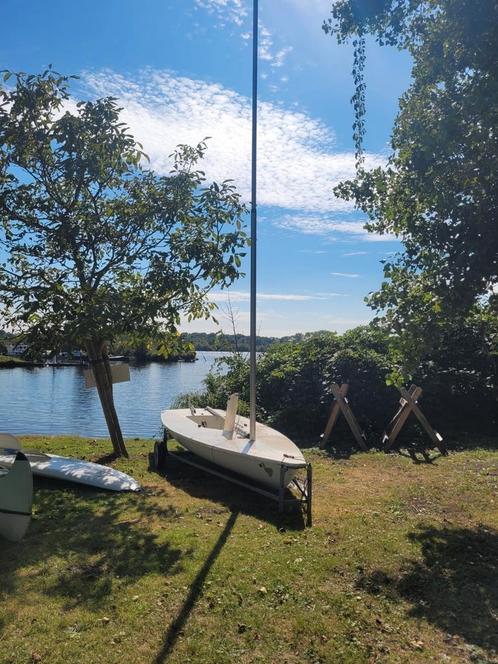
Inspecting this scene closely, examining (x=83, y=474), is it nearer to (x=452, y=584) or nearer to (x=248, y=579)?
(x=248, y=579)

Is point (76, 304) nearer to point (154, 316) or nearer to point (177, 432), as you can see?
point (154, 316)

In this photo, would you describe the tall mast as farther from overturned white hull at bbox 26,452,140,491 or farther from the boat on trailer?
overturned white hull at bbox 26,452,140,491

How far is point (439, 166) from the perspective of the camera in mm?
6277

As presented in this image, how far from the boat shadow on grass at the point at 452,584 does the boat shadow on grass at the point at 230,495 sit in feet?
5.30

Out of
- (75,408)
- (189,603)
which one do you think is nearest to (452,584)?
(189,603)

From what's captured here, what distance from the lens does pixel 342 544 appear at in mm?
6047

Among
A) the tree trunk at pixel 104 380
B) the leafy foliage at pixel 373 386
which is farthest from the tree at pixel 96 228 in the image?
the leafy foliage at pixel 373 386

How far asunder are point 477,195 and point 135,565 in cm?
563

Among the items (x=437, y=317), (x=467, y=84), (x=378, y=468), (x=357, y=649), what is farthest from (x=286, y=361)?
(x=357, y=649)

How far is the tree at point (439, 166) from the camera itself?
575 centimetres

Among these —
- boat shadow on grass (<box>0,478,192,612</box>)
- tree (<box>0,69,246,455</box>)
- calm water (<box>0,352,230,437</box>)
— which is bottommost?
calm water (<box>0,352,230,437</box>)

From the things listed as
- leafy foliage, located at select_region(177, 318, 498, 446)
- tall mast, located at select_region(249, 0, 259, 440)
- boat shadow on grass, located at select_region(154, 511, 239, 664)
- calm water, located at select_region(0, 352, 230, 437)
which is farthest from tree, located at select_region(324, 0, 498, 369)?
calm water, located at select_region(0, 352, 230, 437)

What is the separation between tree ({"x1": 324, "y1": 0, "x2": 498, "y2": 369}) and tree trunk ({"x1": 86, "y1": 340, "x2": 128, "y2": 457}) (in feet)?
18.9

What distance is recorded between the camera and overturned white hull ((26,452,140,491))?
27.0 feet
